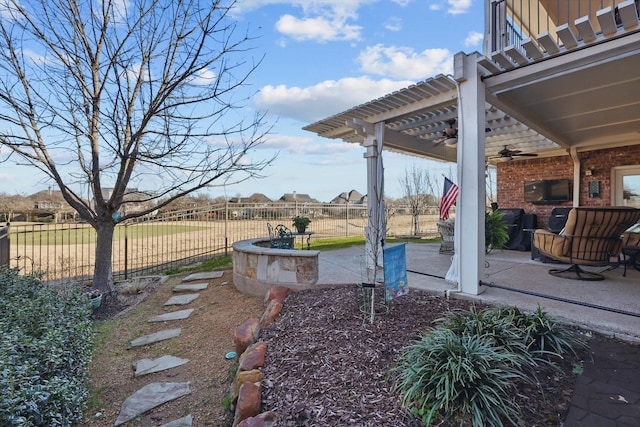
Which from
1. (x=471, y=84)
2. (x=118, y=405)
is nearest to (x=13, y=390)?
(x=118, y=405)

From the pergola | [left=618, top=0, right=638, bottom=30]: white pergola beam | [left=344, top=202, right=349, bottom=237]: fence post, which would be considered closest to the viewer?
[left=618, top=0, right=638, bottom=30]: white pergola beam

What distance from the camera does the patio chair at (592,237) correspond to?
4.27 m

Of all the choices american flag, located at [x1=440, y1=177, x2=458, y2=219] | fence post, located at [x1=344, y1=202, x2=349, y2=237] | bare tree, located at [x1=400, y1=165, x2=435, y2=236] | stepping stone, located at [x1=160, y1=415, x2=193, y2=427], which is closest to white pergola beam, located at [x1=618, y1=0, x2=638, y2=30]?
american flag, located at [x1=440, y1=177, x2=458, y2=219]

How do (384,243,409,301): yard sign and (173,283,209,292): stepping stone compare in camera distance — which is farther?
(173,283,209,292): stepping stone

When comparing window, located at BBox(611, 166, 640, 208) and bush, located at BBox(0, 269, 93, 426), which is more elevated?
window, located at BBox(611, 166, 640, 208)

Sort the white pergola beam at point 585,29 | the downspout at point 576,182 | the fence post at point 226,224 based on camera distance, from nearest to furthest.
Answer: the white pergola beam at point 585,29, the downspout at point 576,182, the fence post at point 226,224

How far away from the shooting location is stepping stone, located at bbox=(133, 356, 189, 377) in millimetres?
3167

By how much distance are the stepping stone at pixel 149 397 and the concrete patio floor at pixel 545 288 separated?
216 cm

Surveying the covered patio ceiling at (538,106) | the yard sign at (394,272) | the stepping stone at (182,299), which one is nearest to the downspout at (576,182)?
the covered patio ceiling at (538,106)

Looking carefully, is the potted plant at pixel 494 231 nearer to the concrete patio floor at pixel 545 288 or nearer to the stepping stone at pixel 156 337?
the concrete patio floor at pixel 545 288

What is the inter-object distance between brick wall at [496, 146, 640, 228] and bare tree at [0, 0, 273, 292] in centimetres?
797

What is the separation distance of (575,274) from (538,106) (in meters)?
2.61

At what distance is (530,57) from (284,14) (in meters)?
3.55

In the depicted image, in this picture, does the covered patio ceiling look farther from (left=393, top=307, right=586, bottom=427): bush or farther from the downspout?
(left=393, top=307, right=586, bottom=427): bush
